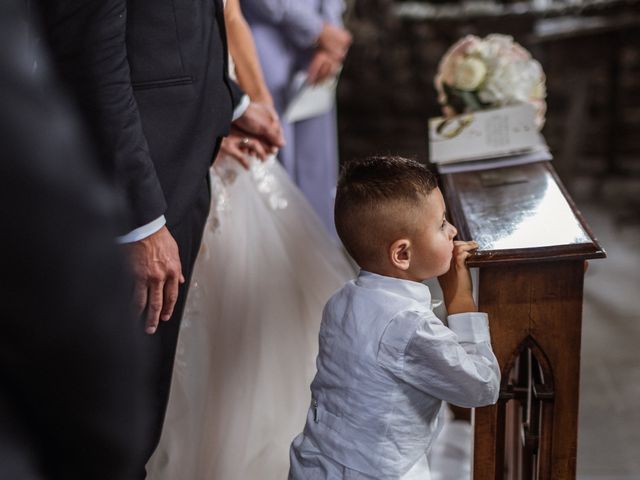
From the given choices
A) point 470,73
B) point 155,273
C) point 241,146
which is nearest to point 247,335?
point 241,146

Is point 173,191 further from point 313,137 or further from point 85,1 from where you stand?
point 313,137

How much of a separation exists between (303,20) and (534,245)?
60.0 inches

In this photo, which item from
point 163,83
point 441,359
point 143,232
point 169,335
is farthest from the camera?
point 169,335

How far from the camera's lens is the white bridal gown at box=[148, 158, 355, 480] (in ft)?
6.31

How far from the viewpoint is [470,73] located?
2.31m

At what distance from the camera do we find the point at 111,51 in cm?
139

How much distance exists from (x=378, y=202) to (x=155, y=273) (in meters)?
0.42

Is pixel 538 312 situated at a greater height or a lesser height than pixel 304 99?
lesser

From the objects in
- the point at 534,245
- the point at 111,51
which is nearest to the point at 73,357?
the point at 111,51

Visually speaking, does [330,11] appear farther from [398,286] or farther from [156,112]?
[398,286]

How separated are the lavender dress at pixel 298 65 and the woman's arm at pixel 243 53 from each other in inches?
15.7

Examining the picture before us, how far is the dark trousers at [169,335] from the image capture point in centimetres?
165

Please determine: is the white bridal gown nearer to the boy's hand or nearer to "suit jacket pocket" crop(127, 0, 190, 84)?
"suit jacket pocket" crop(127, 0, 190, 84)

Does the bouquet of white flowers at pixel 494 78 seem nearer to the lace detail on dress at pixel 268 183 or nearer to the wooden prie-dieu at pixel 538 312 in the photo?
the lace detail on dress at pixel 268 183
